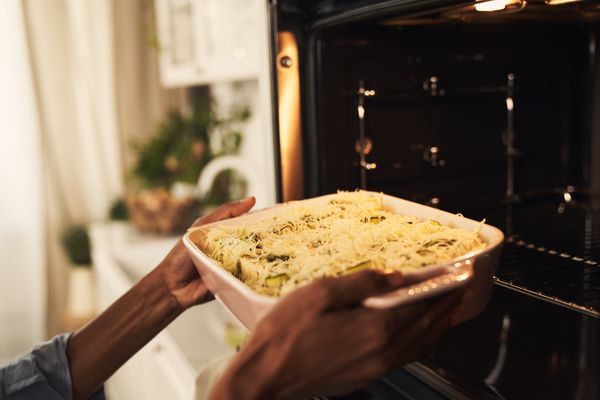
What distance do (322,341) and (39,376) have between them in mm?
582

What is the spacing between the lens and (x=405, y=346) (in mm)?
447

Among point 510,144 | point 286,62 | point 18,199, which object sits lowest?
point 18,199

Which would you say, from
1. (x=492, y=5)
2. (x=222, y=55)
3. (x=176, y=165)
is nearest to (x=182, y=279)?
(x=492, y=5)

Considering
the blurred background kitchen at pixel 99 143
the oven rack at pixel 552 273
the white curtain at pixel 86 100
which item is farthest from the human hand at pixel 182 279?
the white curtain at pixel 86 100

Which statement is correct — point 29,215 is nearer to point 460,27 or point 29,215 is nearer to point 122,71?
point 122,71

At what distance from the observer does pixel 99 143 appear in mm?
2998

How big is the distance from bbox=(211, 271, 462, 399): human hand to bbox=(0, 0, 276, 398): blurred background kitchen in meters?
1.53

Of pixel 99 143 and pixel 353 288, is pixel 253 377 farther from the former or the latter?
→ pixel 99 143

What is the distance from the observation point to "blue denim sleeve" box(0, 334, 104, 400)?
839 millimetres

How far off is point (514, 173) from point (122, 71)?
2.47 m

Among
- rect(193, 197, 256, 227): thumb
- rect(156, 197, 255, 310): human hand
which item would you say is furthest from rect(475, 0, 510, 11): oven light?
rect(156, 197, 255, 310): human hand

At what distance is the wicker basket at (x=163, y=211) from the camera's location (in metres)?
2.16

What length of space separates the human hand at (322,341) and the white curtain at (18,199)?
2.66 m

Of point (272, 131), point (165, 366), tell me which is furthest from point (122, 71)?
point (272, 131)
